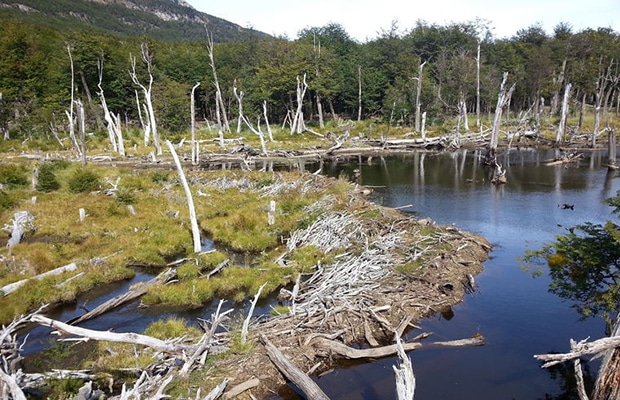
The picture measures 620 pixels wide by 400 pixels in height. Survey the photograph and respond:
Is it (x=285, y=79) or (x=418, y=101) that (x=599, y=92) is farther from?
(x=285, y=79)

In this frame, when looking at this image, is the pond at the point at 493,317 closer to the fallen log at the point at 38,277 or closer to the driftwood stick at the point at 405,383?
the fallen log at the point at 38,277

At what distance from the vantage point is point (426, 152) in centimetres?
6147

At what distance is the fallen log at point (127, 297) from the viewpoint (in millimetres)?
16141

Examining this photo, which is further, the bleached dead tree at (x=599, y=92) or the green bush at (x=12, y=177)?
the bleached dead tree at (x=599, y=92)

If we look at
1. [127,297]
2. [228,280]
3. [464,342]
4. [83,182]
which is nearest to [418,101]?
[83,182]

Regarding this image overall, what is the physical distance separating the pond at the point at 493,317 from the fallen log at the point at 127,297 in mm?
296

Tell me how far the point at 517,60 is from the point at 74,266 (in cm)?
8759

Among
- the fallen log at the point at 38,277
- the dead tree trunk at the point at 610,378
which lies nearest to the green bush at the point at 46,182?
the fallen log at the point at 38,277

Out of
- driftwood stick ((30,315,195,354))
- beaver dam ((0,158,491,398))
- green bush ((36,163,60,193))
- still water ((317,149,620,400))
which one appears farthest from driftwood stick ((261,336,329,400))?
green bush ((36,163,60,193))

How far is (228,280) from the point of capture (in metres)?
18.8

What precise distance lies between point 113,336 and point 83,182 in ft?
82.9

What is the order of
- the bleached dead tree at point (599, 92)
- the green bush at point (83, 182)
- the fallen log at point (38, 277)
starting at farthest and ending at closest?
the bleached dead tree at point (599, 92) < the green bush at point (83, 182) < the fallen log at point (38, 277)

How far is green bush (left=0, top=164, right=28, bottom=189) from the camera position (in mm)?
33625

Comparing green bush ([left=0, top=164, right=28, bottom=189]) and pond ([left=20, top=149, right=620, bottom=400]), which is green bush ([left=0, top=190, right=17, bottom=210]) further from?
pond ([left=20, top=149, right=620, bottom=400])
